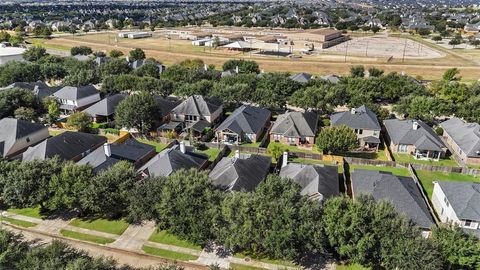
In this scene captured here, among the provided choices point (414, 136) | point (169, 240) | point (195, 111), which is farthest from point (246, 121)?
point (169, 240)

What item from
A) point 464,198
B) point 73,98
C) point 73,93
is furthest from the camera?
point 73,93

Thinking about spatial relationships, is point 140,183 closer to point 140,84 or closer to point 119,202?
point 119,202

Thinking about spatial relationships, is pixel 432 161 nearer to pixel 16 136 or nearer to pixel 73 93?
pixel 16 136

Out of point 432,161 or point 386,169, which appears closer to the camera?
point 386,169

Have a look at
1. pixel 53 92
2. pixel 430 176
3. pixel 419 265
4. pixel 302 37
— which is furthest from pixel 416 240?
A: pixel 302 37

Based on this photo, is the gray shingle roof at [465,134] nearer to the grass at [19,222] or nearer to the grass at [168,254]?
the grass at [168,254]

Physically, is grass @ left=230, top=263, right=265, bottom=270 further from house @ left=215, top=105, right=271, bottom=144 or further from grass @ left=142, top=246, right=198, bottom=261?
house @ left=215, top=105, right=271, bottom=144

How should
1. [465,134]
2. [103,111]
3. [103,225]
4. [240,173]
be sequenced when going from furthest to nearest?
[103,111], [465,134], [240,173], [103,225]

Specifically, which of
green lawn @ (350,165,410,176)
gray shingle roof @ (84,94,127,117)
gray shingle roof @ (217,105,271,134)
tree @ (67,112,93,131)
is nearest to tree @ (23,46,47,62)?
gray shingle roof @ (84,94,127,117)
